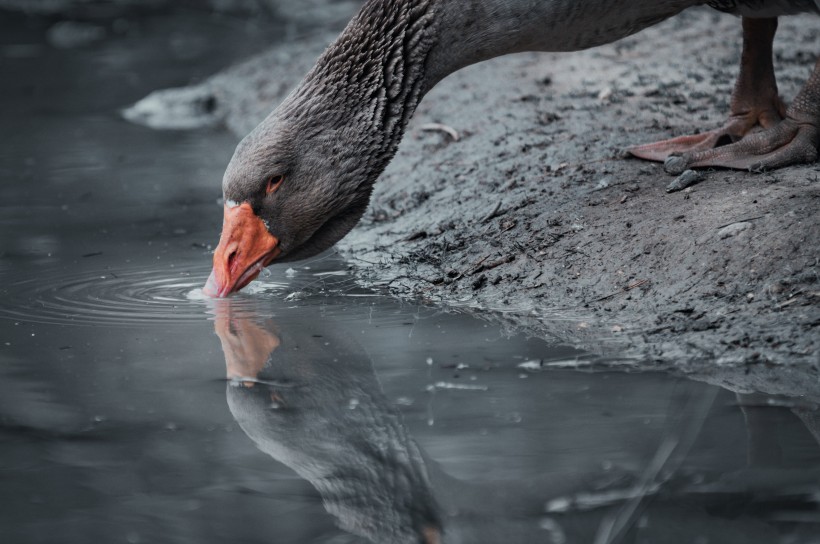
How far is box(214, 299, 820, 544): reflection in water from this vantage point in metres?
3.25

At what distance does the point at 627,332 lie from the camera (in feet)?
16.3

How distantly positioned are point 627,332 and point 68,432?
8.13 feet

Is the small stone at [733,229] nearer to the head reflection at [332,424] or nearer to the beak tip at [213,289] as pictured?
the head reflection at [332,424]

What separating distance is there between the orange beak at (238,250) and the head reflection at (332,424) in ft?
0.79

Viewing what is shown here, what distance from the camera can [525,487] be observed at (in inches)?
139

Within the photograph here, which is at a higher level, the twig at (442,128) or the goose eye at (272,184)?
the goose eye at (272,184)

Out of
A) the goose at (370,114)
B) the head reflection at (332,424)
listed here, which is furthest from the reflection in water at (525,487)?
the goose at (370,114)

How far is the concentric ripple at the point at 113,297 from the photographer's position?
558 centimetres

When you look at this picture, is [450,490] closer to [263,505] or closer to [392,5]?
[263,505]

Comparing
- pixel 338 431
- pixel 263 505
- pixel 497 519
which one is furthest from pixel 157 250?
pixel 497 519

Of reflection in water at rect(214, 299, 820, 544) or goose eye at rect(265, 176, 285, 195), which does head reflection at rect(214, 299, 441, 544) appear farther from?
goose eye at rect(265, 176, 285, 195)

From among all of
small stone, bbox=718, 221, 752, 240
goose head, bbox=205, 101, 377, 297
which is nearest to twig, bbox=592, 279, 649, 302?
small stone, bbox=718, 221, 752, 240

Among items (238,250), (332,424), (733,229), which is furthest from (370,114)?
(332,424)

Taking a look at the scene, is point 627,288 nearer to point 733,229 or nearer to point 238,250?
point 733,229
